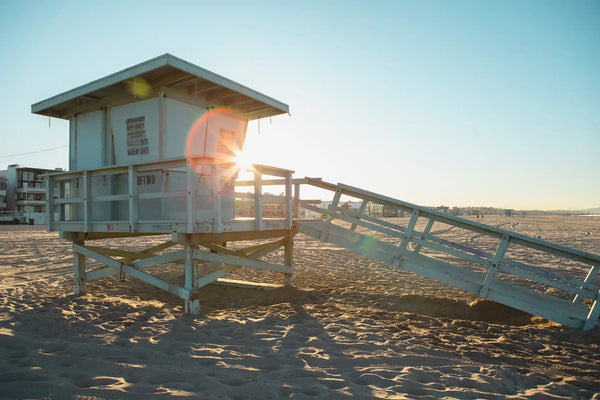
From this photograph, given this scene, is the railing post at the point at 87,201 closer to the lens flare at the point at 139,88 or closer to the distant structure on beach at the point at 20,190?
the lens flare at the point at 139,88

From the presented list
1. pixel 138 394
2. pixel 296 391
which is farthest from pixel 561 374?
pixel 138 394

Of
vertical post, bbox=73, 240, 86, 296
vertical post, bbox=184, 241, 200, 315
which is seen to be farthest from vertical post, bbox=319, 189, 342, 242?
vertical post, bbox=73, 240, 86, 296

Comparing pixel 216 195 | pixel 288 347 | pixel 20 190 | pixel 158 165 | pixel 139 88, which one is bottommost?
pixel 288 347

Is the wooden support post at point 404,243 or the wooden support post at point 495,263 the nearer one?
the wooden support post at point 495,263

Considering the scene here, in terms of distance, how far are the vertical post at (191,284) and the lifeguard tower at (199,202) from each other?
0.02 metres

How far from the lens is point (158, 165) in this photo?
6.04 metres

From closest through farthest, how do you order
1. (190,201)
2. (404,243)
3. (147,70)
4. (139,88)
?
1. (190,201)
2. (404,243)
3. (147,70)
4. (139,88)

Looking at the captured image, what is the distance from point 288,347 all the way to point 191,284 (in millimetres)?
2385

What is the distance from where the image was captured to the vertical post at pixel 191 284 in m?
5.97

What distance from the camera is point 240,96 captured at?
26.7ft

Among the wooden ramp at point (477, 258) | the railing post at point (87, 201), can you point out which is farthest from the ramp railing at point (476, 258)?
the railing post at point (87, 201)

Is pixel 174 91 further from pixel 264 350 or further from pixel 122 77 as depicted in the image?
pixel 264 350

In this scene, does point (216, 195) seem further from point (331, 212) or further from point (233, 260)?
point (331, 212)

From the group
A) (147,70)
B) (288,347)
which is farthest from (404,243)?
(147,70)
